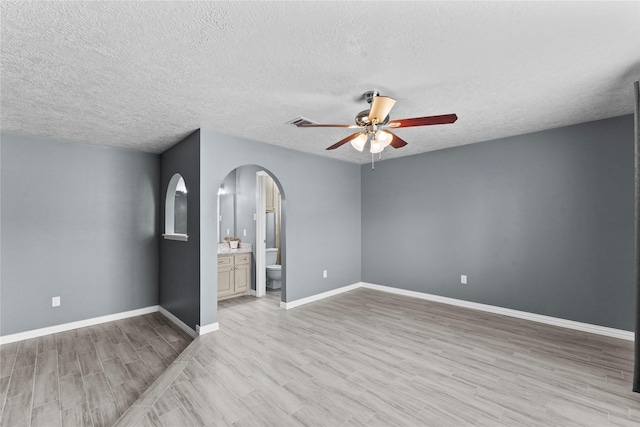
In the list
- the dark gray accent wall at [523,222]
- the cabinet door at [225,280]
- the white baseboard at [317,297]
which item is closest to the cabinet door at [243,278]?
the cabinet door at [225,280]

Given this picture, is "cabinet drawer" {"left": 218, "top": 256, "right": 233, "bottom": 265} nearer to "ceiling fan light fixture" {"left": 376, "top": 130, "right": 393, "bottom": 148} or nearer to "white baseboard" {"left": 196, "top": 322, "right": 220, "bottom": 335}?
"white baseboard" {"left": 196, "top": 322, "right": 220, "bottom": 335}

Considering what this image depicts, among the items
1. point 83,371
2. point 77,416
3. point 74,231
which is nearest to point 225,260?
point 74,231

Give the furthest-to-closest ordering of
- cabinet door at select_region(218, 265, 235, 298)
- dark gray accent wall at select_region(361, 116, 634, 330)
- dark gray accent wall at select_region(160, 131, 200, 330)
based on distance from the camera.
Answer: cabinet door at select_region(218, 265, 235, 298) < dark gray accent wall at select_region(160, 131, 200, 330) < dark gray accent wall at select_region(361, 116, 634, 330)

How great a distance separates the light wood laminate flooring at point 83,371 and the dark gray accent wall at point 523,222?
12.2 feet

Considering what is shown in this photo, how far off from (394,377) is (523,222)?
Answer: 9.25ft

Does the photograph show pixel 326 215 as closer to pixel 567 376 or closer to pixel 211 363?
pixel 211 363

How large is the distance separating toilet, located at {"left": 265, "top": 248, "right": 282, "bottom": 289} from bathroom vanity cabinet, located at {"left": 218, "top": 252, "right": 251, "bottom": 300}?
0.45 meters

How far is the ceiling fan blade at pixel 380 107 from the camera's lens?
209cm

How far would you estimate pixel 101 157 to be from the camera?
408cm

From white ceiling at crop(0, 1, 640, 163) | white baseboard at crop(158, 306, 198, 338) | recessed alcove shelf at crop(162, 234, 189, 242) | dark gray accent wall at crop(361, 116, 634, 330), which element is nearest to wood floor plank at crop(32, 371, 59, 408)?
white baseboard at crop(158, 306, 198, 338)

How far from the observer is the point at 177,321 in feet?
12.7

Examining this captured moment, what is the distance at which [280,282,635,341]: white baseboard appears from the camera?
10.5 ft

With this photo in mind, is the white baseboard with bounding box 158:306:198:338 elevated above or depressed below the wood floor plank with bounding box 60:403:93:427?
above

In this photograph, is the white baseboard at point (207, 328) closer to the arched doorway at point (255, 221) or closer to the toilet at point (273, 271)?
the arched doorway at point (255, 221)
